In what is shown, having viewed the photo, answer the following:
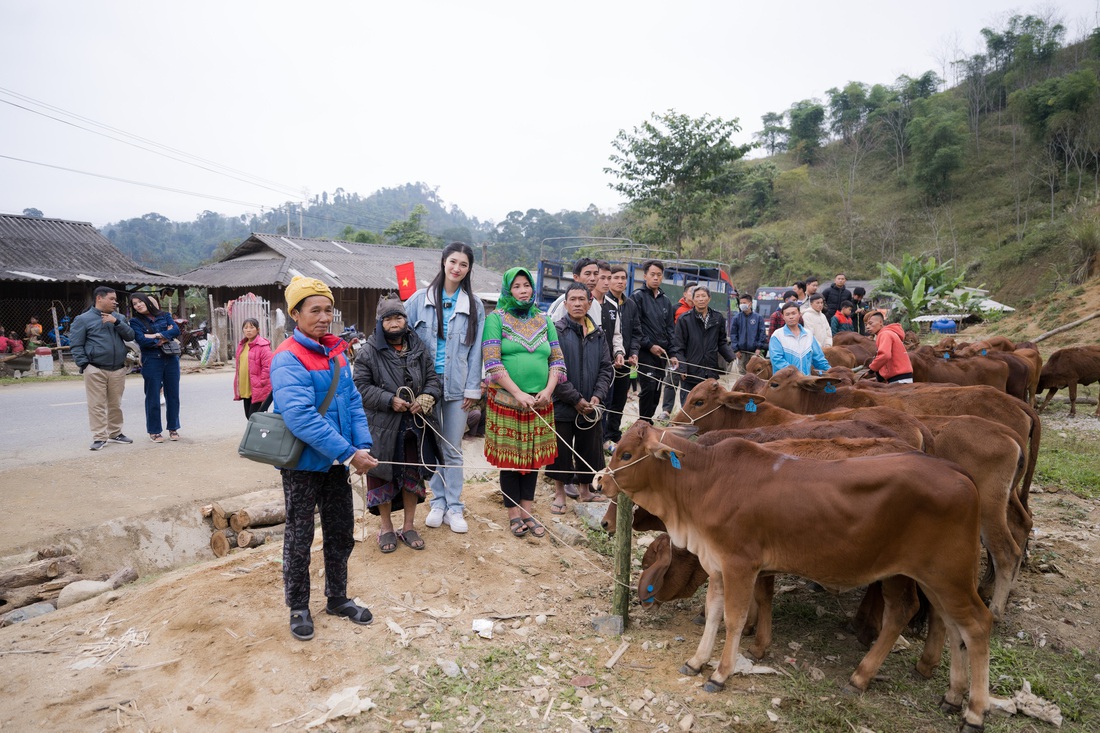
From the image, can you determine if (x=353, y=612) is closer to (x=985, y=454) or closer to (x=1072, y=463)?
(x=985, y=454)

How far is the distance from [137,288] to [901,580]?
25454mm

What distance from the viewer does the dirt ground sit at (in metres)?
3.50

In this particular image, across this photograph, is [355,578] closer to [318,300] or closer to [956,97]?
[318,300]

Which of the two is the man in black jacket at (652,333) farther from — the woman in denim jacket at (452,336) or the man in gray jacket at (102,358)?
the man in gray jacket at (102,358)

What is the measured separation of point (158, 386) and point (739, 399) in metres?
7.80

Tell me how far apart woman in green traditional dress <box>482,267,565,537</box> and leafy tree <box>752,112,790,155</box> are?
6912 centimetres

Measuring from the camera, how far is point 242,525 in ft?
21.8

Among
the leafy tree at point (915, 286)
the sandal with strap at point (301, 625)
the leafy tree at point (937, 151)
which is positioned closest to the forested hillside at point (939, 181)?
the leafy tree at point (937, 151)

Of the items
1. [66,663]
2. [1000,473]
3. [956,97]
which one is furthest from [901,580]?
[956,97]

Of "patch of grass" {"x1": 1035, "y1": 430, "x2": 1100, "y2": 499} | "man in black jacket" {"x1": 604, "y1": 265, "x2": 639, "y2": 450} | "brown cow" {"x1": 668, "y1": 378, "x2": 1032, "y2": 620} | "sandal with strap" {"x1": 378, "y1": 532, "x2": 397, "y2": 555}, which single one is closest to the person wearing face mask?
"patch of grass" {"x1": 1035, "y1": 430, "x2": 1100, "y2": 499}

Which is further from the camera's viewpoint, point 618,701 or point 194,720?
point 618,701

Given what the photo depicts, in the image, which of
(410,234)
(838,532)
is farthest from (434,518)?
(410,234)

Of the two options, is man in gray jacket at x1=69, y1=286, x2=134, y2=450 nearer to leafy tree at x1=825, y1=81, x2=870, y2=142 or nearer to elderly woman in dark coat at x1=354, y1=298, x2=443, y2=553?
elderly woman in dark coat at x1=354, y1=298, x2=443, y2=553

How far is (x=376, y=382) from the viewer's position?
509cm
